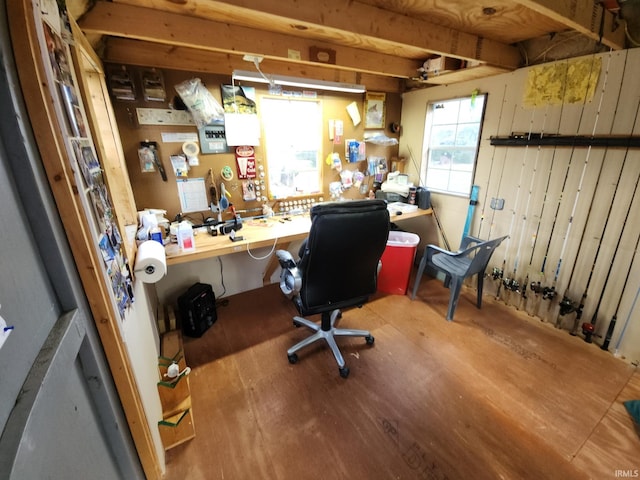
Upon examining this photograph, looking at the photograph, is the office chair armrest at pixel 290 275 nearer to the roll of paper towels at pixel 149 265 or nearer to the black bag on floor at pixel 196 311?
the roll of paper towels at pixel 149 265

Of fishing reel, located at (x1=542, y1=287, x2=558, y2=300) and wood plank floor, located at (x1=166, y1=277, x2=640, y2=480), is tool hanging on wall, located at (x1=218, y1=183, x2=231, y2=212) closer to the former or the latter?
wood plank floor, located at (x1=166, y1=277, x2=640, y2=480)

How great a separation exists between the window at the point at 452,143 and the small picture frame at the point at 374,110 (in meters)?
0.50

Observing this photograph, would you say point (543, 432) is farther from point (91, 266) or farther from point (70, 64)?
point (70, 64)

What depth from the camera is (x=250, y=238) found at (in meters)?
2.16

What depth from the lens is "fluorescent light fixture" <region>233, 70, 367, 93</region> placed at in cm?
223

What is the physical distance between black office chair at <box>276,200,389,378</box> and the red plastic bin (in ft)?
2.89

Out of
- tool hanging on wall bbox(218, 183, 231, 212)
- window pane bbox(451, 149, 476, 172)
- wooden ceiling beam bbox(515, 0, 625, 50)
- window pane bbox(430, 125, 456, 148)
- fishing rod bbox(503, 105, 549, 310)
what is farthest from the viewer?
window pane bbox(430, 125, 456, 148)

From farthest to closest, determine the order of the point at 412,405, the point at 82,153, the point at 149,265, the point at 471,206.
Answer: the point at 471,206, the point at 412,405, the point at 149,265, the point at 82,153

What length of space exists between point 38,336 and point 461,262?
2.73 m

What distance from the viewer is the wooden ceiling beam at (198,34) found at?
1.44 meters

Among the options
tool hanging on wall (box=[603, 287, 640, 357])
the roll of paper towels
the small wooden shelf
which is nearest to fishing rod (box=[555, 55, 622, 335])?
tool hanging on wall (box=[603, 287, 640, 357])

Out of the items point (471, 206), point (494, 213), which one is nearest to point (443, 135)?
point (471, 206)

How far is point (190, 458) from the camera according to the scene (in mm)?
1363

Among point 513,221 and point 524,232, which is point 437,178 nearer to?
point 513,221
